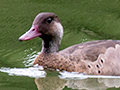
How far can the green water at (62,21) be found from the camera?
1005 centimetres

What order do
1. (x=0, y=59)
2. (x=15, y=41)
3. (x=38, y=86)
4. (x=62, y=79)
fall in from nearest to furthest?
(x=38, y=86) → (x=62, y=79) → (x=0, y=59) → (x=15, y=41)

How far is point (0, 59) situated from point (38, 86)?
6.64ft

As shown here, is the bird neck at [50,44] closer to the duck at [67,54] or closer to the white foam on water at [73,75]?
the duck at [67,54]

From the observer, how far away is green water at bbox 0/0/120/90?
10055 millimetres

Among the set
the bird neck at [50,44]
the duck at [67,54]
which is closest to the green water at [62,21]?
the duck at [67,54]

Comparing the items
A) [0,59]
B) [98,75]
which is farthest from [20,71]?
[98,75]

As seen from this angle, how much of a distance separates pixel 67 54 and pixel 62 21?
3.40m

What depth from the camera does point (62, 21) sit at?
1238 centimetres

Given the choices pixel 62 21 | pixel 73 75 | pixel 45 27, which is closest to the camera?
pixel 73 75

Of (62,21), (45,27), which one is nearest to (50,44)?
(45,27)

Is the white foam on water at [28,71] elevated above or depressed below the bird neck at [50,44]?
below

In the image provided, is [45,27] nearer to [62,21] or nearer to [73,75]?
[73,75]

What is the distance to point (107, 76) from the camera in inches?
352

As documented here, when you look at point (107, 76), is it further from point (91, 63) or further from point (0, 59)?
point (0, 59)
